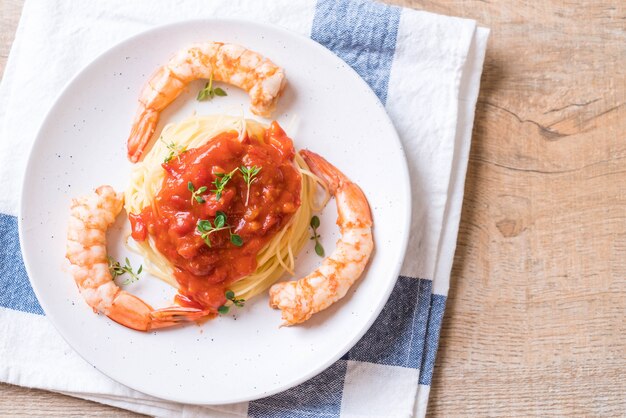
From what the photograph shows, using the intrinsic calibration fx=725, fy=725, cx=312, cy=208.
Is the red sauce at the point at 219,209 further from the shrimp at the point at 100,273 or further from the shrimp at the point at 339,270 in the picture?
the shrimp at the point at 339,270

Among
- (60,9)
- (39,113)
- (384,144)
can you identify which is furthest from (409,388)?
(60,9)

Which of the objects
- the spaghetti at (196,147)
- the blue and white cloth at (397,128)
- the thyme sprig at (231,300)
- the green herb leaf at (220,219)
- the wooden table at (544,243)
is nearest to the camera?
the green herb leaf at (220,219)

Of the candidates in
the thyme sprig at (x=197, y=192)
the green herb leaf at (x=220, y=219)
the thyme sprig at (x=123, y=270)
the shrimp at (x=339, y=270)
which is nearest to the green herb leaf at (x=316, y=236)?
the shrimp at (x=339, y=270)

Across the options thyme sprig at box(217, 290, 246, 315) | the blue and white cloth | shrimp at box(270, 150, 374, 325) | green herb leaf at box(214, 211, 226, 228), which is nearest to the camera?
green herb leaf at box(214, 211, 226, 228)

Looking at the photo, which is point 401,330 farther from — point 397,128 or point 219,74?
point 219,74

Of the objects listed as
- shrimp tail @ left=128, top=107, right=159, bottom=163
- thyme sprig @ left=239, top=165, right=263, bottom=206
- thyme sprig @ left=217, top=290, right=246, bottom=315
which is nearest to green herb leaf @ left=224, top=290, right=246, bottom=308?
thyme sprig @ left=217, top=290, right=246, bottom=315

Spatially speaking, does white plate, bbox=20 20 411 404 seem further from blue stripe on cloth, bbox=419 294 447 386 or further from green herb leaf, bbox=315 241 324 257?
blue stripe on cloth, bbox=419 294 447 386

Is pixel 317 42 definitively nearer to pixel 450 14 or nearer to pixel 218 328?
pixel 450 14
